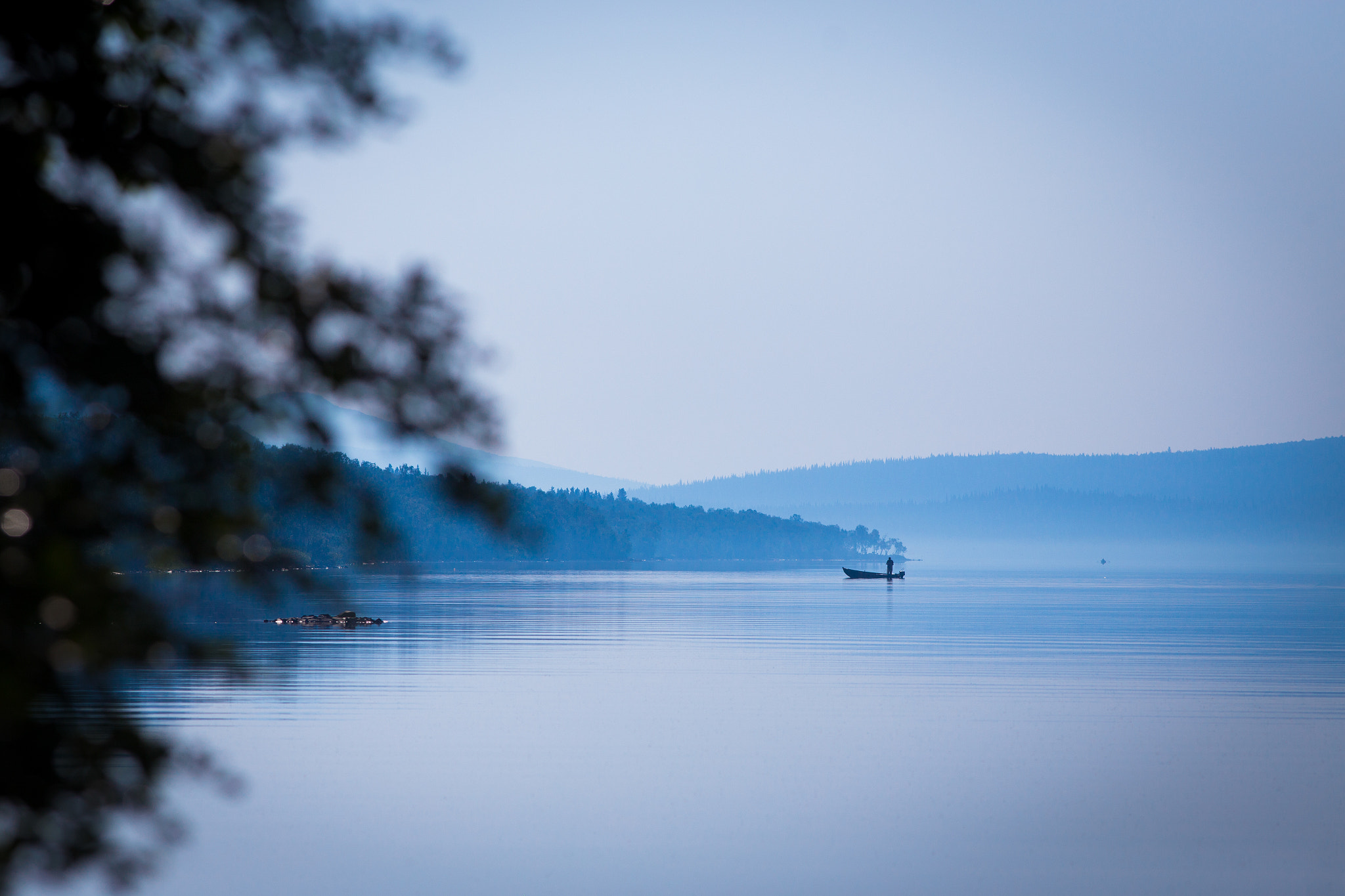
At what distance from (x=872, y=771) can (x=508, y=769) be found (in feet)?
16.1

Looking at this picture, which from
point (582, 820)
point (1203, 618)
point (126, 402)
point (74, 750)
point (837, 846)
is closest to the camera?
point (74, 750)

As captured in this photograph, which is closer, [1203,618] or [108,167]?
[108,167]

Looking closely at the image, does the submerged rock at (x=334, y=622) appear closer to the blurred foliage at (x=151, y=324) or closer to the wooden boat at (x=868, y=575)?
the blurred foliage at (x=151, y=324)

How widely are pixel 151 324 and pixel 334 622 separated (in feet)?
157

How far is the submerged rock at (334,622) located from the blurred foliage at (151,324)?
44.5 m

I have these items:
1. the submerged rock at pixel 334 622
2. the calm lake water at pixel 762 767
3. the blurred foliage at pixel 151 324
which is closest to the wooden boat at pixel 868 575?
the submerged rock at pixel 334 622

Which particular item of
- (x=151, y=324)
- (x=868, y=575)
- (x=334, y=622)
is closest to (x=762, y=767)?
(x=151, y=324)

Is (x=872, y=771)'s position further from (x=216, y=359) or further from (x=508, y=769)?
(x=216, y=359)

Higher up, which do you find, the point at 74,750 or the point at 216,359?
the point at 216,359

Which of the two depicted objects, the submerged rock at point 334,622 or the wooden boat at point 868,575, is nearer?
the submerged rock at point 334,622

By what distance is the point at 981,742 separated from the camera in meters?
23.0

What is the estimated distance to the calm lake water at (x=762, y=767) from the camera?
48.3 feet

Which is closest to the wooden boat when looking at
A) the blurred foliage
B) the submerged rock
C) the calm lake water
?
the submerged rock

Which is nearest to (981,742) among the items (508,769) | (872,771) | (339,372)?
(872,771)
